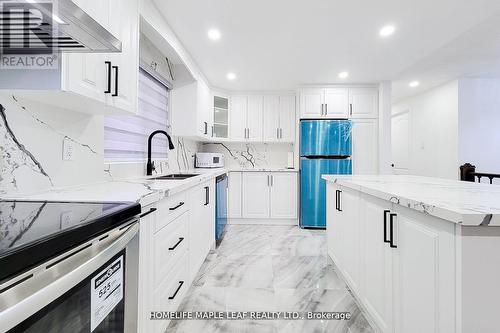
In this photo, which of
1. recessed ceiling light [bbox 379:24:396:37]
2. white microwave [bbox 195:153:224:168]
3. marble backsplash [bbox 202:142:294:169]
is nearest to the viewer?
recessed ceiling light [bbox 379:24:396:37]

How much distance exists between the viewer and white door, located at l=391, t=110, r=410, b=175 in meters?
5.60

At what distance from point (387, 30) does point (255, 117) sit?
2.45 m

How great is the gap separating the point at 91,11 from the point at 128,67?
39 cm

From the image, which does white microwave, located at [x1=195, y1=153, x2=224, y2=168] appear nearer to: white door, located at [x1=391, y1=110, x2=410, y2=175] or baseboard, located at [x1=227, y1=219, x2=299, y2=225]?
baseboard, located at [x1=227, y1=219, x2=299, y2=225]

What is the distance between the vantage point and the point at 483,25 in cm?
246

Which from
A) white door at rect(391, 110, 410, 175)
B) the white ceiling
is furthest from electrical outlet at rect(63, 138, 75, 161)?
white door at rect(391, 110, 410, 175)

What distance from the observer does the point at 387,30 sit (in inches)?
96.5

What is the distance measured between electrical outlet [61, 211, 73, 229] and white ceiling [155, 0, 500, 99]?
1937 millimetres

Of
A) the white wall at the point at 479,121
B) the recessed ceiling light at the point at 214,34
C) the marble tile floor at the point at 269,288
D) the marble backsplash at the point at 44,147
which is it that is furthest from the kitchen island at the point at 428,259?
the white wall at the point at 479,121

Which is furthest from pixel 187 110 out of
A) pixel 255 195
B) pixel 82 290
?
pixel 82 290

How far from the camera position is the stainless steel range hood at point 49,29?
78 centimetres

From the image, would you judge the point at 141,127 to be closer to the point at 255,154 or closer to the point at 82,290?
the point at 82,290

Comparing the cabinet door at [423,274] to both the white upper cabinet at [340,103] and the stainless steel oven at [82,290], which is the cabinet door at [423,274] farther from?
the white upper cabinet at [340,103]

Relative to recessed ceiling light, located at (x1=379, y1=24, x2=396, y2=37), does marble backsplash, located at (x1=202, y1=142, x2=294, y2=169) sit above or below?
below
